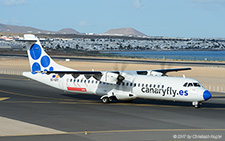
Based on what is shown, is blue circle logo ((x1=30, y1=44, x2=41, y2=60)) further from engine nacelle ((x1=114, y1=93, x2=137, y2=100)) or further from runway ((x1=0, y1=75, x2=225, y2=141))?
engine nacelle ((x1=114, y1=93, x2=137, y2=100))

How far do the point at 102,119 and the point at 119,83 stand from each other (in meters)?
8.85

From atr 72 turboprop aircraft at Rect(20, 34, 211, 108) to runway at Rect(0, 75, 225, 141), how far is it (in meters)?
1.15

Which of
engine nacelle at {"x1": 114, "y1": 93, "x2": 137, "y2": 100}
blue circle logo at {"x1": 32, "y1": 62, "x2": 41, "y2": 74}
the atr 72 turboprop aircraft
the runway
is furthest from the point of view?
blue circle logo at {"x1": 32, "y1": 62, "x2": 41, "y2": 74}

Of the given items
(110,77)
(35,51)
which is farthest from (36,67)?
(110,77)

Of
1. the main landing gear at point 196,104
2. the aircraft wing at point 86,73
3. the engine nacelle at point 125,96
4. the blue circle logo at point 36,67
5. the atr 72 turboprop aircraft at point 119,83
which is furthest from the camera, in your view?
the blue circle logo at point 36,67

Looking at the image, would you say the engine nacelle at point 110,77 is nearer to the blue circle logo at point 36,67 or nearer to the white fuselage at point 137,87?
Answer: the white fuselage at point 137,87

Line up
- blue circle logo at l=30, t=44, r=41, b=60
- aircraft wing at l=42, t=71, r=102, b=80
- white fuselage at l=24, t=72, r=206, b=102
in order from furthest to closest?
blue circle logo at l=30, t=44, r=41, b=60
aircraft wing at l=42, t=71, r=102, b=80
white fuselage at l=24, t=72, r=206, b=102

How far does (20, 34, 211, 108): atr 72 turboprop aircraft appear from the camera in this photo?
34.2 meters

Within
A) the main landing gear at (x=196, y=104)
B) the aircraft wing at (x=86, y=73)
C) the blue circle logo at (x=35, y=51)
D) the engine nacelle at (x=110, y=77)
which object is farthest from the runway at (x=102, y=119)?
the blue circle logo at (x=35, y=51)

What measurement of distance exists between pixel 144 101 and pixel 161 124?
43.8 ft

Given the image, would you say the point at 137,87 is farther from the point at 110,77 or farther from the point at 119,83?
the point at 110,77

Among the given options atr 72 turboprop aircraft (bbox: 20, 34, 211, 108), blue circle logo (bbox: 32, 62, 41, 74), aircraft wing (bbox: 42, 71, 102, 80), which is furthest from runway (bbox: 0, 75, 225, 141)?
blue circle logo (bbox: 32, 62, 41, 74)

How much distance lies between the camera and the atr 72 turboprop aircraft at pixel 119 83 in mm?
34250

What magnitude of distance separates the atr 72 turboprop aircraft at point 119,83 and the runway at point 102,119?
3.77 ft
